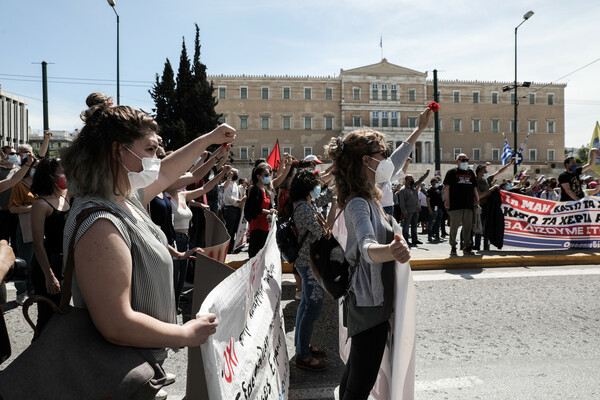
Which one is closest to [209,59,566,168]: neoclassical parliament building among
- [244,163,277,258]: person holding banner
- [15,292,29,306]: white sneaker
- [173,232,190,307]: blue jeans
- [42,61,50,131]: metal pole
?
[42,61,50,131]: metal pole

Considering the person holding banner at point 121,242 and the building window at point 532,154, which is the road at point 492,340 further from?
the building window at point 532,154

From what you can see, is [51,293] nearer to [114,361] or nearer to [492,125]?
[114,361]

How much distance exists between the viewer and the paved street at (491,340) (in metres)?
3.65

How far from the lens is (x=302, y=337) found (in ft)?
13.3

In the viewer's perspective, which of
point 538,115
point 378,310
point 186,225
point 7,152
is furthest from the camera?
point 538,115

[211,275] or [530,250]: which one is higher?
[211,275]

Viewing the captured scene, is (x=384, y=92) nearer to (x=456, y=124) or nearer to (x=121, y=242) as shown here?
(x=456, y=124)

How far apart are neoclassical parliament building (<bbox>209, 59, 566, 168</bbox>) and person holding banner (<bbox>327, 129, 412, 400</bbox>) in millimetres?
59958

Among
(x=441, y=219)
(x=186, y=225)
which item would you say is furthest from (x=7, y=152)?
(x=441, y=219)

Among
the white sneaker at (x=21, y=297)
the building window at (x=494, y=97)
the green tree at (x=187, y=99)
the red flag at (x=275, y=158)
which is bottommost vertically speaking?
the white sneaker at (x=21, y=297)

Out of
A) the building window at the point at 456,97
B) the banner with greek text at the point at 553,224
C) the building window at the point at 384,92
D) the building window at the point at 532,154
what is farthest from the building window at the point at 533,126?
the banner with greek text at the point at 553,224

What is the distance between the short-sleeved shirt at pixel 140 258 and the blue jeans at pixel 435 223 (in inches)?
500

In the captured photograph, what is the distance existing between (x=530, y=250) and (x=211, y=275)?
9126 mm

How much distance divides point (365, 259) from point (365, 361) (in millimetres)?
553
